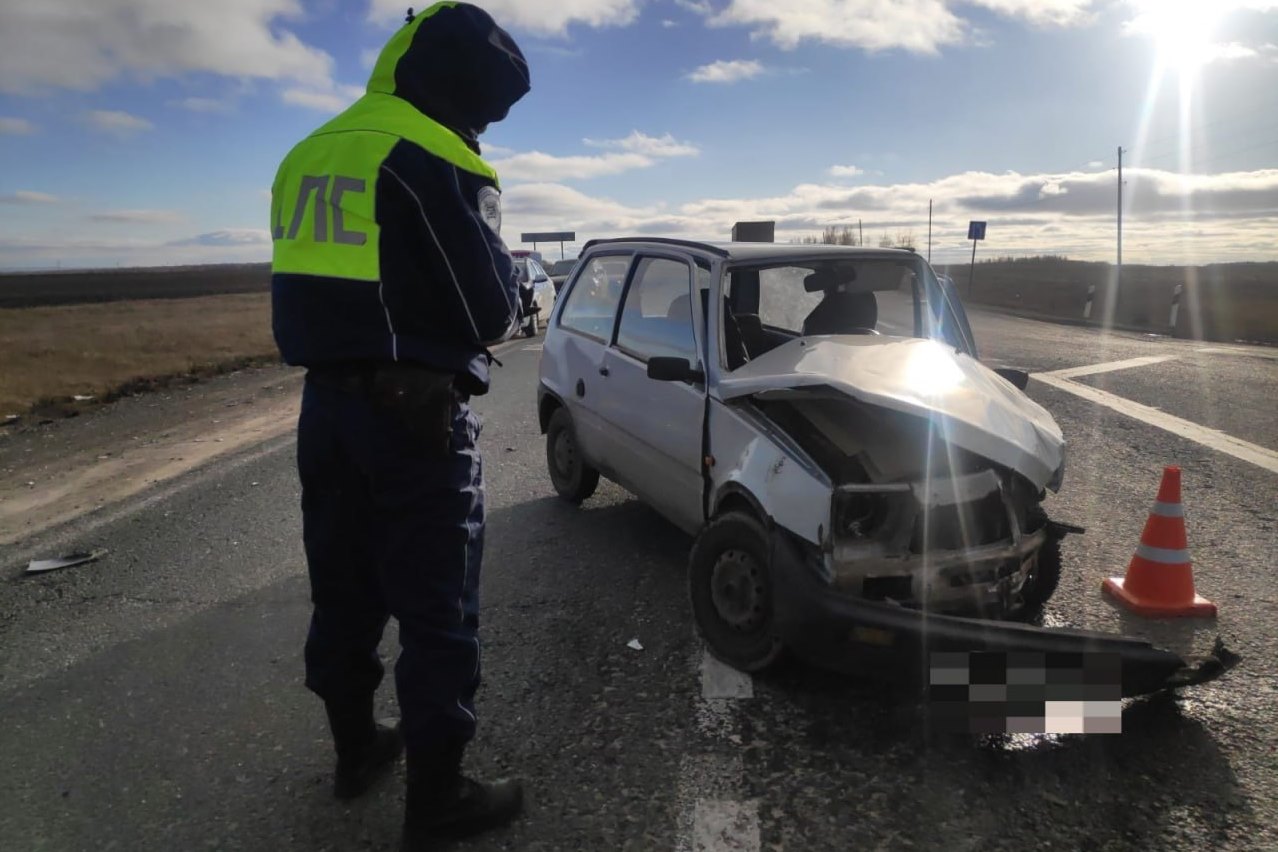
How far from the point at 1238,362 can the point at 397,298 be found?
522 inches

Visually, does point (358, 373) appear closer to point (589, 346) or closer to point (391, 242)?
point (391, 242)

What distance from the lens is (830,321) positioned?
4.37 meters

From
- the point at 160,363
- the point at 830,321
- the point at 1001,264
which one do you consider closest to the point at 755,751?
the point at 830,321

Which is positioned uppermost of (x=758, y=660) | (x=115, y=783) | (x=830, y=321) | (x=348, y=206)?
(x=348, y=206)

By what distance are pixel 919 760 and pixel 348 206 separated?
233 centimetres

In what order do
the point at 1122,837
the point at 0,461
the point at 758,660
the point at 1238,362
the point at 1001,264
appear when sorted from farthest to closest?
the point at 1001,264 → the point at 1238,362 → the point at 0,461 → the point at 758,660 → the point at 1122,837

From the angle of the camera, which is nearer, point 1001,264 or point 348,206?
point 348,206

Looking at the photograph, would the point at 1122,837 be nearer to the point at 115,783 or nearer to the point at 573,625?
the point at 573,625

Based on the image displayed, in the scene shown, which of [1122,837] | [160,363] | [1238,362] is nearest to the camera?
[1122,837]

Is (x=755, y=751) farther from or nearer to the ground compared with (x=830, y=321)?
nearer to the ground

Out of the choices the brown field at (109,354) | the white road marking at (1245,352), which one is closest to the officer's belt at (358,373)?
the brown field at (109,354)

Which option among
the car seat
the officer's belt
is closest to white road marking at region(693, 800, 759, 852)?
the officer's belt

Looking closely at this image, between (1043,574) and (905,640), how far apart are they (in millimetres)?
1107

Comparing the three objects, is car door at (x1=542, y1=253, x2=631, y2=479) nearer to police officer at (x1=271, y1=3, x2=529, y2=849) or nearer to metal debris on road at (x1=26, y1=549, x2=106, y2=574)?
police officer at (x1=271, y1=3, x2=529, y2=849)
